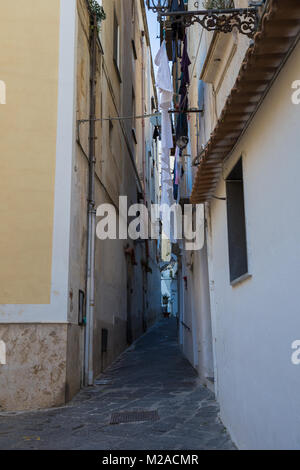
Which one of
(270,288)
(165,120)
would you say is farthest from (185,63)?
(270,288)

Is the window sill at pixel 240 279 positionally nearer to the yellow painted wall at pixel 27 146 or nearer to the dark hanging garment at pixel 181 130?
the yellow painted wall at pixel 27 146

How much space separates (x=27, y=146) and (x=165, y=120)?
9.68 ft

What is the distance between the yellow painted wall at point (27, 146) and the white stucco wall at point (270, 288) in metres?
3.88

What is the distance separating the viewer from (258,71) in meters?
3.88

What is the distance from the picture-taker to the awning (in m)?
3.27

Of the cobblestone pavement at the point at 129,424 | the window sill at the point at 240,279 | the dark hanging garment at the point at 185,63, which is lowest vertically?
the cobblestone pavement at the point at 129,424

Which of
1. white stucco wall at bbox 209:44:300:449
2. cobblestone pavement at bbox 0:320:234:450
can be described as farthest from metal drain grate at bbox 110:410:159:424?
white stucco wall at bbox 209:44:300:449

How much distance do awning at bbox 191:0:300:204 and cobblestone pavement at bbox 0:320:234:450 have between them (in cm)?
326

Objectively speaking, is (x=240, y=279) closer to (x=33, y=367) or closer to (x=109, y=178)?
(x=33, y=367)

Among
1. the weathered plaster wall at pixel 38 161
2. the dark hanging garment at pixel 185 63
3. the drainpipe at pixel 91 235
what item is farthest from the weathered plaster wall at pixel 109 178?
the dark hanging garment at pixel 185 63

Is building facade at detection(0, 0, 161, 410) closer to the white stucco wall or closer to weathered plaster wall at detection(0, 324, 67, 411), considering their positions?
weathered plaster wall at detection(0, 324, 67, 411)

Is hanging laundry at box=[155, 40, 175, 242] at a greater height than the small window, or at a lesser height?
greater

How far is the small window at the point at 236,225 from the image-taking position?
228 inches

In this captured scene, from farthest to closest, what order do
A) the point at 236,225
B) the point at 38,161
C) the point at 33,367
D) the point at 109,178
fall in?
the point at 109,178 → the point at 38,161 → the point at 33,367 → the point at 236,225
